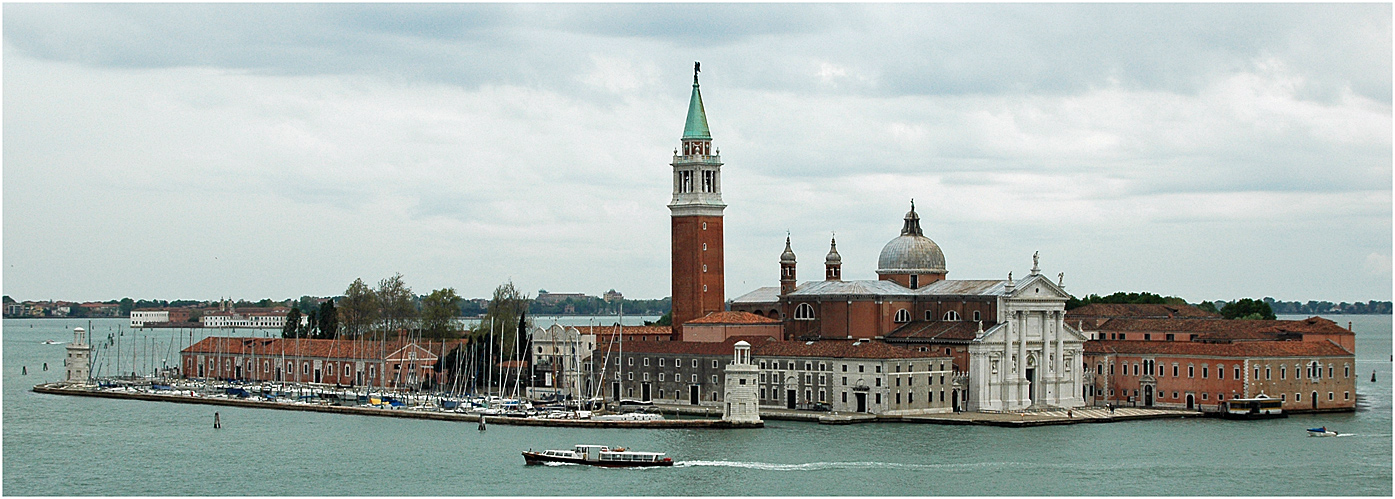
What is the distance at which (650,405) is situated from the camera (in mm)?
65312

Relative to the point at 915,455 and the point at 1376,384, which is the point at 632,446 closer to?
the point at 915,455

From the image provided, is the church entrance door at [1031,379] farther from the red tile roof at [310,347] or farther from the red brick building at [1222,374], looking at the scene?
the red tile roof at [310,347]

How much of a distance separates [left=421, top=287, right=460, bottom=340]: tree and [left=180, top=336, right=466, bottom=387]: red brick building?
4993 mm

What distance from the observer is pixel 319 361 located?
79.6 m

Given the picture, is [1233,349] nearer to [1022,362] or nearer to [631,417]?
[1022,362]

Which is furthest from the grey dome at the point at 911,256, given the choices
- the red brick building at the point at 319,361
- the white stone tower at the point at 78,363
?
the white stone tower at the point at 78,363

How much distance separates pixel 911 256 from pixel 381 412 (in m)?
19.4

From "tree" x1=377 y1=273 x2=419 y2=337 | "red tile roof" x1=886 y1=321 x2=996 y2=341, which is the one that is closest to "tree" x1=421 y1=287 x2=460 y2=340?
"tree" x1=377 y1=273 x2=419 y2=337

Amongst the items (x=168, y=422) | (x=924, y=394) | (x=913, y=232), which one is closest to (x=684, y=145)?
(x=913, y=232)

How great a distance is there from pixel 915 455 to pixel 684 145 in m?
23.9

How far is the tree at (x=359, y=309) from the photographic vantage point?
296ft

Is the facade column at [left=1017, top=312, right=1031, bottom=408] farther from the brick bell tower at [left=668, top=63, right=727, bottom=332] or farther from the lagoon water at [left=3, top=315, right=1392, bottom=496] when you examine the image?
the brick bell tower at [left=668, top=63, right=727, bottom=332]

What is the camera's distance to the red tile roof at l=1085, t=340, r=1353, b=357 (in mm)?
63625

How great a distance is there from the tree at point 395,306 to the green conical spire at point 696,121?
74.5ft
